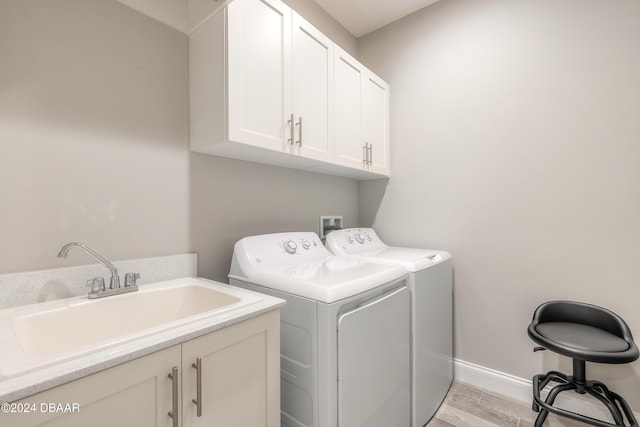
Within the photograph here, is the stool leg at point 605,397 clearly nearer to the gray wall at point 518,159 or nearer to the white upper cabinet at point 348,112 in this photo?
the gray wall at point 518,159

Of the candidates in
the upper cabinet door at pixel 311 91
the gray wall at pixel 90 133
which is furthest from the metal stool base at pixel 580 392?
the gray wall at pixel 90 133

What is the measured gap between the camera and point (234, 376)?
2.91ft

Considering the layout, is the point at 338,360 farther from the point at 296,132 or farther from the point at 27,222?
the point at 27,222

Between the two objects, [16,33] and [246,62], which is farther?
[246,62]

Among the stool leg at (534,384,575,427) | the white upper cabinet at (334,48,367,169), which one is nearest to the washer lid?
the white upper cabinet at (334,48,367,169)

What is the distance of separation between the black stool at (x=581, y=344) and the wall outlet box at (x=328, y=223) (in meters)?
1.37

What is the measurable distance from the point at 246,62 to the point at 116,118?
0.61 metres

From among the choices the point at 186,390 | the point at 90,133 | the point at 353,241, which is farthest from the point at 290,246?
the point at 90,133

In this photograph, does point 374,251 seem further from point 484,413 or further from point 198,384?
point 198,384

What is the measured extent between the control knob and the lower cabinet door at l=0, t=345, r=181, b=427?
2.91ft

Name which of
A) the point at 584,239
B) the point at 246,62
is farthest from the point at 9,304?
the point at 584,239

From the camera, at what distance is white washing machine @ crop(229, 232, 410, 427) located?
1.06m

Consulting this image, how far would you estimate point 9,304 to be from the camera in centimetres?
96

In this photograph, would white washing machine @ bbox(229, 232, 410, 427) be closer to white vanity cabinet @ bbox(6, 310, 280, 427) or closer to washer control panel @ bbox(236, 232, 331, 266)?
washer control panel @ bbox(236, 232, 331, 266)
